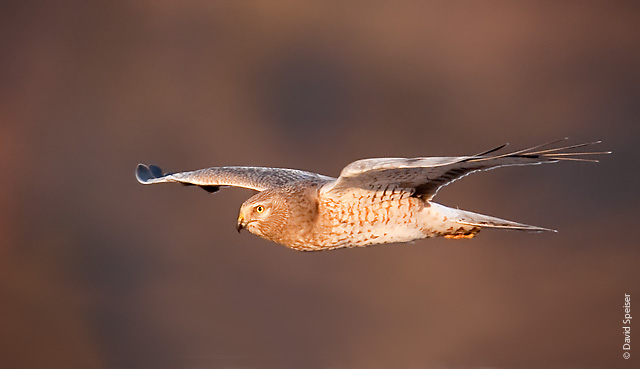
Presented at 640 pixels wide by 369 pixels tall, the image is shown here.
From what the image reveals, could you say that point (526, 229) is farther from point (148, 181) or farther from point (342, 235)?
point (148, 181)

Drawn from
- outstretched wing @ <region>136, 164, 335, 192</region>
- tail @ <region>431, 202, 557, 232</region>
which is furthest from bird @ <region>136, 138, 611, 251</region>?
outstretched wing @ <region>136, 164, 335, 192</region>

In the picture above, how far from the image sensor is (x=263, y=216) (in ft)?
14.1

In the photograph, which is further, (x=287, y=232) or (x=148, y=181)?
(x=148, y=181)

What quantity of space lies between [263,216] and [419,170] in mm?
857

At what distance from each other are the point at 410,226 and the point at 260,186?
1.06 meters

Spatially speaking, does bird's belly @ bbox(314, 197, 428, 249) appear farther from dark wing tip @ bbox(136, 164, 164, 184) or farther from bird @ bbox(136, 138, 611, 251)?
dark wing tip @ bbox(136, 164, 164, 184)

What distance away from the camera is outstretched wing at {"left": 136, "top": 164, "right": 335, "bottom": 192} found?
16.3ft

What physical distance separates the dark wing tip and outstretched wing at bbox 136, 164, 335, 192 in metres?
0.30

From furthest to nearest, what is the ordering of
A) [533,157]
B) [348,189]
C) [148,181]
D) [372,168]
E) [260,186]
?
[148,181] → [260,186] → [348,189] → [372,168] → [533,157]

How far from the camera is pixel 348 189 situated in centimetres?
417

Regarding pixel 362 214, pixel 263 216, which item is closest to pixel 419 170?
pixel 362 214

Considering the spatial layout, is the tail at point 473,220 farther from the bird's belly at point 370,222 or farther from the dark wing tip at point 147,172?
the dark wing tip at point 147,172

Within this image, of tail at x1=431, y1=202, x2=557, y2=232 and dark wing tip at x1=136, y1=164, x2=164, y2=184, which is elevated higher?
dark wing tip at x1=136, y1=164, x2=164, y2=184

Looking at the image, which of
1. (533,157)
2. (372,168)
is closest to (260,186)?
(372,168)
